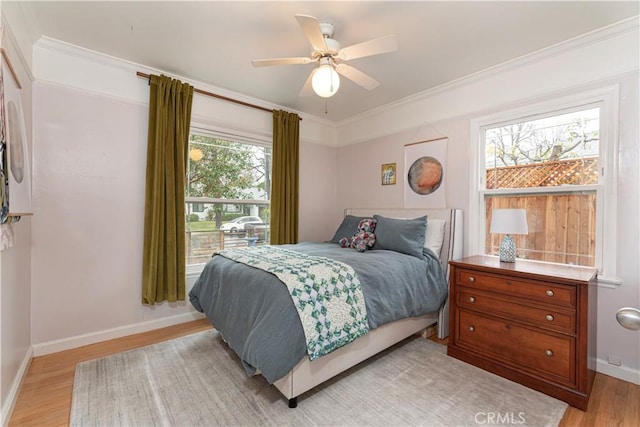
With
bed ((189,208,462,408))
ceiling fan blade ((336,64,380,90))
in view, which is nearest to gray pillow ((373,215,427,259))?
bed ((189,208,462,408))

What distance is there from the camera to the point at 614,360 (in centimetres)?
209

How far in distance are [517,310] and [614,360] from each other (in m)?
0.83

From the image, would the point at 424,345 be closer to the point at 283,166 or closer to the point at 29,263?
the point at 283,166

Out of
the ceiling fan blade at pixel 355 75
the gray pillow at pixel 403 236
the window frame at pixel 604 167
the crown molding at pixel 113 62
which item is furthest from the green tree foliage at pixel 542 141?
the crown molding at pixel 113 62

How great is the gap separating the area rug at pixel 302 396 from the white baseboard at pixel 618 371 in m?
0.68

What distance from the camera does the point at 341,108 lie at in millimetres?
3818

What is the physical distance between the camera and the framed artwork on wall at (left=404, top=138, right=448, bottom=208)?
3150mm

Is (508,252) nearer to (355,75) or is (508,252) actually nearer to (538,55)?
(538,55)

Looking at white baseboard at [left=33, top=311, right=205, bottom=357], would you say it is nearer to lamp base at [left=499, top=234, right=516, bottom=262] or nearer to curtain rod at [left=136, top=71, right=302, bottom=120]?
curtain rod at [left=136, top=71, right=302, bottom=120]

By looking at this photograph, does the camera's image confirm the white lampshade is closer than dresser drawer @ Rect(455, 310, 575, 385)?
No

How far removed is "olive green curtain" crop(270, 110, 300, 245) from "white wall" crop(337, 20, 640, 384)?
1.03 meters

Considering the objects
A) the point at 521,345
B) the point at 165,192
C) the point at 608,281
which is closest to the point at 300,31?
the point at 165,192

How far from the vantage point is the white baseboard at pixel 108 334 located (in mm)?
2379

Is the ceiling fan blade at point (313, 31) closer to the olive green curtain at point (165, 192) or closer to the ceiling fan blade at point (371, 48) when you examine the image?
the ceiling fan blade at point (371, 48)
